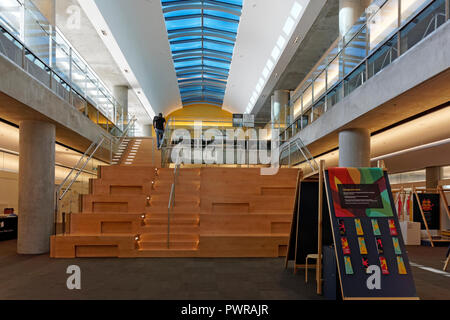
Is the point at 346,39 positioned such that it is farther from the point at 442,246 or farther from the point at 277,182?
the point at 442,246

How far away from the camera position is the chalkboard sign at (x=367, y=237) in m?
4.24

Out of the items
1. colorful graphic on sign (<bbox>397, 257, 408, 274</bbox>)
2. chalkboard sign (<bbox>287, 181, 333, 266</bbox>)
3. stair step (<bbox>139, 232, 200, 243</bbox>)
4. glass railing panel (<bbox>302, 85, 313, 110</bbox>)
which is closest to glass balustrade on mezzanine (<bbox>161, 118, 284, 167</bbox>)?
glass railing panel (<bbox>302, 85, 313, 110</bbox>)

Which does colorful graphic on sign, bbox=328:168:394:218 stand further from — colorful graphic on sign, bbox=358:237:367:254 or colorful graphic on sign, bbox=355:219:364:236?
colorful graphic on sign, bbox=358:237:367:254

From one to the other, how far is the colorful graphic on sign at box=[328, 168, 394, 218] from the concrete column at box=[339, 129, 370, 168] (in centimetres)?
519

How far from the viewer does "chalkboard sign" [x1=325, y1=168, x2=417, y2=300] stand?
424 cm

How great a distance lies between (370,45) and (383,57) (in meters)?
0.81

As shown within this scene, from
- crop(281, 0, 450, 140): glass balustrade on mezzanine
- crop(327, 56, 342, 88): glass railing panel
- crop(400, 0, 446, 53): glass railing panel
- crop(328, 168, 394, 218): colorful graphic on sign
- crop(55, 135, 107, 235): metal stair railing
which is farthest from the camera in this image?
crop(327, 56, 342, 88): glass railing panel

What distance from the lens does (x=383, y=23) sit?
782 centimetres

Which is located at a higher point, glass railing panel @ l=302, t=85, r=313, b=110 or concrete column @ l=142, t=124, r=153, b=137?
concrete column @ l=142, t=124, r=153, b=137

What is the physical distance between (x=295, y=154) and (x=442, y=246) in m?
5.07

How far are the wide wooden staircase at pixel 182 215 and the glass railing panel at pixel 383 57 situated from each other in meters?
3.64

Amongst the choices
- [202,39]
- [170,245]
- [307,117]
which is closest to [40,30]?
[170,245]

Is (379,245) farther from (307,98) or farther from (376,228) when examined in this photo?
(307,98)

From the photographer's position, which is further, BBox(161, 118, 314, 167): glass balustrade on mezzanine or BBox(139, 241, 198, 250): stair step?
BBox(161, 118, 314, 167): glass balustrade on mezzanine
